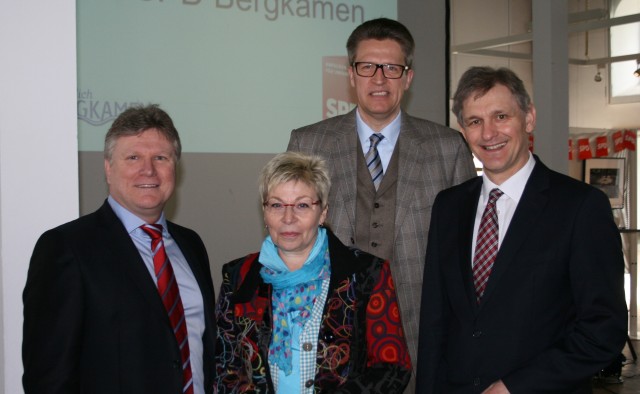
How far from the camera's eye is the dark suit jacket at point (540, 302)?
205 cm

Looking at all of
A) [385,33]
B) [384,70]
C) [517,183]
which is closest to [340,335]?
[517,183]

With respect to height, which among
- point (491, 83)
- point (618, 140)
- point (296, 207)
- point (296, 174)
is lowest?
point (296, 207)

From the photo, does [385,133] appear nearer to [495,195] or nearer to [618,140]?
[495,195]

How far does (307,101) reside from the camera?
4848 millimetres

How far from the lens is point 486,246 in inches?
90.0

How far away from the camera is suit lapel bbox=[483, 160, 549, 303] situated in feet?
7.18

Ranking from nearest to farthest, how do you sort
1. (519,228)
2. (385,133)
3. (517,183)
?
(519,228), (517,183), (385,133)

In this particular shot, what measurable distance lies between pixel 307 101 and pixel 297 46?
0.38 m

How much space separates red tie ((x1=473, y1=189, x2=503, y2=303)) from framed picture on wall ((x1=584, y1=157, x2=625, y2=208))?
11.3m

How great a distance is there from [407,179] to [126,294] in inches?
48.8

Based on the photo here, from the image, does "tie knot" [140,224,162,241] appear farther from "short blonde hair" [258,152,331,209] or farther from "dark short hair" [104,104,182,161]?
"short blonde hair" [258,152,331,209]

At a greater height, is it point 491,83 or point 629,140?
point 629,140

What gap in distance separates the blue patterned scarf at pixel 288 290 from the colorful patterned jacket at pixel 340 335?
1.1 inches

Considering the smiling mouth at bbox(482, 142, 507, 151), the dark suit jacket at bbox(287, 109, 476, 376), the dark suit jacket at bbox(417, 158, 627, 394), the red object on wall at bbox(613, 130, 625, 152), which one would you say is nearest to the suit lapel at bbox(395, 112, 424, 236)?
the dark suit jacket at bbox(287, 109, 476, 376)
